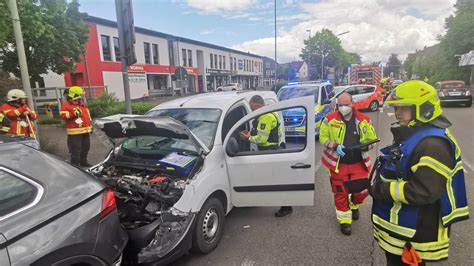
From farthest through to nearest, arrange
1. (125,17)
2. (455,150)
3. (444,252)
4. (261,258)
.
Answer: (125,17)
(261,258)
(444,252)
(455,150)

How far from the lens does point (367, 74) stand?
29469 millimetres

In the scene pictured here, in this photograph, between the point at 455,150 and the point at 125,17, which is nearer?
the point at 455,150

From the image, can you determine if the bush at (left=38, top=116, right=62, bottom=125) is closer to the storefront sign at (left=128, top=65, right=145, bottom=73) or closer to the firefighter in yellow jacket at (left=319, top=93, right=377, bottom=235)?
the firefighter in yellow jacket at (left=319, top=93, right=377, bottom=235)

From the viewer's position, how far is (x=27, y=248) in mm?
1636

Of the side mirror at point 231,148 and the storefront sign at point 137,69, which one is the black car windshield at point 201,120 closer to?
the side mirror at point 231,148

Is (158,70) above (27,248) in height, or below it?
above

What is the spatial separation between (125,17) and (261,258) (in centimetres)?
393

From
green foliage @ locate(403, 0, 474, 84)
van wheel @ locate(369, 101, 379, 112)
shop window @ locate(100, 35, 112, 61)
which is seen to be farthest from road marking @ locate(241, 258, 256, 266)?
green foliage @ locate(403, 0, 474, 84)

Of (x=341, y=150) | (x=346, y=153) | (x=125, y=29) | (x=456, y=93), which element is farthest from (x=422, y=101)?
(x=456, y=93)

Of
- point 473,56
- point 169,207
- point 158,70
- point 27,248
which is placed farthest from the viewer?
point 158,70

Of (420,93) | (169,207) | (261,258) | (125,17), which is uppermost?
(125,17)

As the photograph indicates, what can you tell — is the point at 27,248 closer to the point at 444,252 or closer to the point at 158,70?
the point at 444,252

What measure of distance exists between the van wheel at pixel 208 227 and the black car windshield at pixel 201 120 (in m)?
0.69

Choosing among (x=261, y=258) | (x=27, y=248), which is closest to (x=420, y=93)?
(x=261, y=258)
